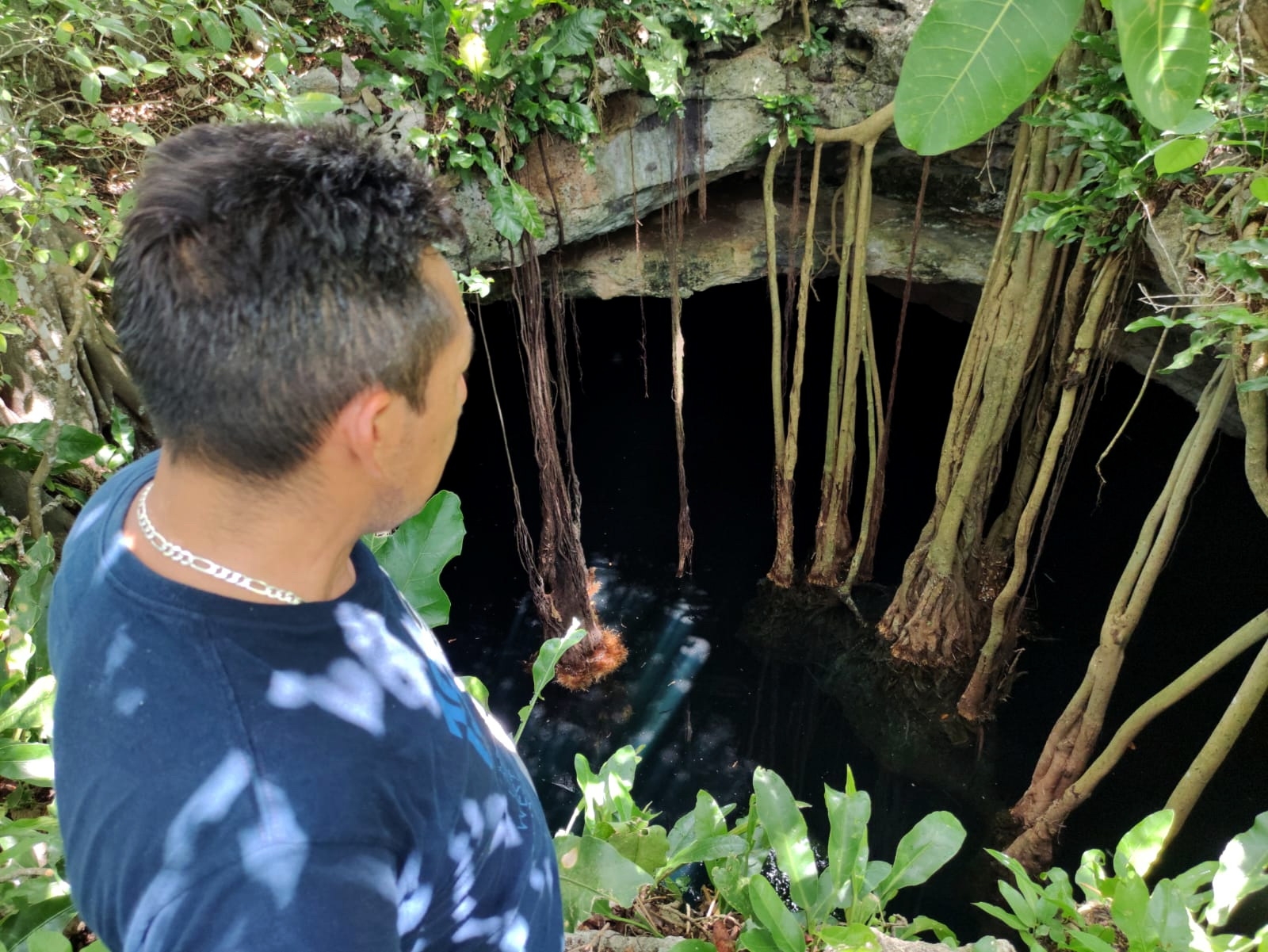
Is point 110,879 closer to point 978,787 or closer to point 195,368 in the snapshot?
point 195,368

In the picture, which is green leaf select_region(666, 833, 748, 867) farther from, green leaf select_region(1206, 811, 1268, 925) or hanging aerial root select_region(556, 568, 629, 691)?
hanging aerial root select_region(556, 568, 629, 691)

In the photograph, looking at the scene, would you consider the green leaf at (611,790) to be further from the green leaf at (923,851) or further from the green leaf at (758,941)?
the green leaf at (923,851)

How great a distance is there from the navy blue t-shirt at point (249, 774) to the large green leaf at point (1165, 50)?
629mm

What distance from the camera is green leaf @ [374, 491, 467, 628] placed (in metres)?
1.41

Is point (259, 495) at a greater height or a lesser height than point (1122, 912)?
greater

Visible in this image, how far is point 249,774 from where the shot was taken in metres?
0.51

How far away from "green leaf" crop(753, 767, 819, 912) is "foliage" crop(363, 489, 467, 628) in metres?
0.67

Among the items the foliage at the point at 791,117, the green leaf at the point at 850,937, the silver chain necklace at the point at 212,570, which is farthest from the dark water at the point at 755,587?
the silver chain necklace at the point at 212,570

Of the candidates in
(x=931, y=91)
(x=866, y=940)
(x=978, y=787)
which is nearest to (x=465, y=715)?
(x=931, y=91)

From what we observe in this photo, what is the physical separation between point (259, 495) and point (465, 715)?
316 millimetres

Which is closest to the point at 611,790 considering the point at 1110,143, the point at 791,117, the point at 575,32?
the point at 1110,143

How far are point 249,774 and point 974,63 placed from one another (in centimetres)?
63

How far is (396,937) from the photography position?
53cm

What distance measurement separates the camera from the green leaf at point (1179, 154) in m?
0.57
